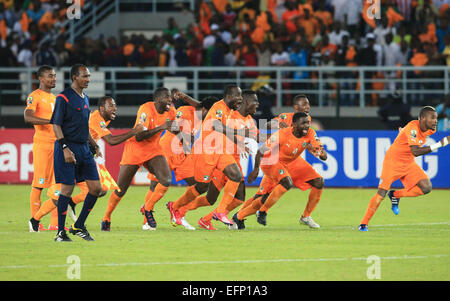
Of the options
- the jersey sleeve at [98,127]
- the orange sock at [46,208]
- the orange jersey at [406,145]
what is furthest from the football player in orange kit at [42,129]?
the orange jersey at [406,145]

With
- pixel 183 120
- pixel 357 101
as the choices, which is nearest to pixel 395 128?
pixel 357 101

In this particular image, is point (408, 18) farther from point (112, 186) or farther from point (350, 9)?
point (112, 186)

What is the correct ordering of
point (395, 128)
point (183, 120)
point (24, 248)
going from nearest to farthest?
point (24, 248) → point (183, 120) → point (395, 128)

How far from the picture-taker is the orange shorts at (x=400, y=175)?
13.4 metres

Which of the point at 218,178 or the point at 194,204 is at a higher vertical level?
the point at 218,178

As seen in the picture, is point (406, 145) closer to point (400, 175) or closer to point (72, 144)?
point (400, 175)

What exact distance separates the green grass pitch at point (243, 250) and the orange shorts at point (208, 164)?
0.81 metres

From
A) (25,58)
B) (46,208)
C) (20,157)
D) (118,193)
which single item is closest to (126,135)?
(118,193)

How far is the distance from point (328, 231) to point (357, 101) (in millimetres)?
11061

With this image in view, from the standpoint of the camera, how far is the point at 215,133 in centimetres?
1358

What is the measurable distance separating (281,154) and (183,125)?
1.92 m

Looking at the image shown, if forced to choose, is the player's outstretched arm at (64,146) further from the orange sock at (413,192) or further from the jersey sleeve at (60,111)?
the orange sock at (413,192)

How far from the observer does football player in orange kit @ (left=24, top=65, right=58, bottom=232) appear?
43.1 feet
